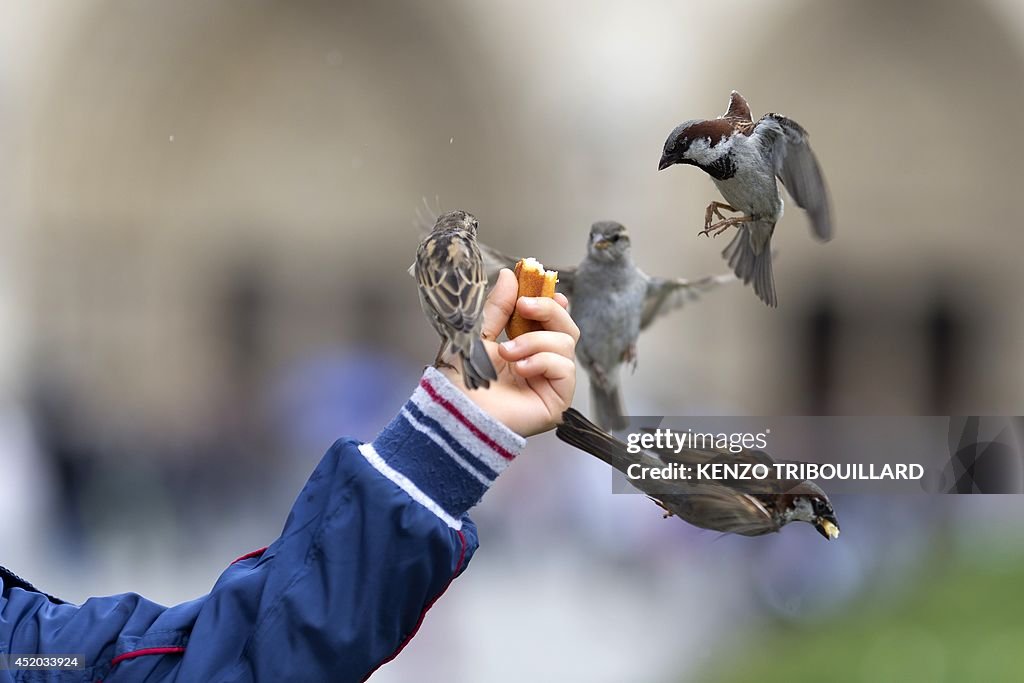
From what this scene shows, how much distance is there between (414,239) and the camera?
5629 millimetres

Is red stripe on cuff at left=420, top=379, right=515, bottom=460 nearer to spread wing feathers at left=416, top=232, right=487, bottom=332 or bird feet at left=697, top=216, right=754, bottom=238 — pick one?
spread wing feathers at left=416, top=232, right=487, bottom=332

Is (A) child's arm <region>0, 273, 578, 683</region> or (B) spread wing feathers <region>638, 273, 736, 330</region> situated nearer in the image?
(A) child's arm <region>0, 273, 578, 683</region>

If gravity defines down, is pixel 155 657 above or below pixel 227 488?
below

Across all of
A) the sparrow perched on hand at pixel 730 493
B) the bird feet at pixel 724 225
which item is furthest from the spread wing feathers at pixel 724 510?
the bird feet at pixel 724 225

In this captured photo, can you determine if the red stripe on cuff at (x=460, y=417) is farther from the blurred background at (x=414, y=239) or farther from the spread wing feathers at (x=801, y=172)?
the blurred background at (x=414, y=239)

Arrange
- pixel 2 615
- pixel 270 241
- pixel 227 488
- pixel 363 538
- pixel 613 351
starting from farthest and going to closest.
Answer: pixel 270 241, pixel 227 488, pixel 613 351, pixel 2 615, pixel 363 538

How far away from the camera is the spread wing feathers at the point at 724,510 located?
1.04m


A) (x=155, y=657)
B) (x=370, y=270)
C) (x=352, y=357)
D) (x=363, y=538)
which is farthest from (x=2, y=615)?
(x=370, y=270)

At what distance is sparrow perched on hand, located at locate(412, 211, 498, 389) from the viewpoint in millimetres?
1063

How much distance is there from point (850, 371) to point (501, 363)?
8.02m

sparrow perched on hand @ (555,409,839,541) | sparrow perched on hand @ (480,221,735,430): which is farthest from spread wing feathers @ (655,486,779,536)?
sparrow perched on hand @ (480,221,735,430)

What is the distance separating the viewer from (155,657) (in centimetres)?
112

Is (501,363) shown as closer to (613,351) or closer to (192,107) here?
(613,351)

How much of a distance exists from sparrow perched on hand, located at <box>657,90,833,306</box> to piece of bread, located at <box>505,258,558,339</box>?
6.9 inches
